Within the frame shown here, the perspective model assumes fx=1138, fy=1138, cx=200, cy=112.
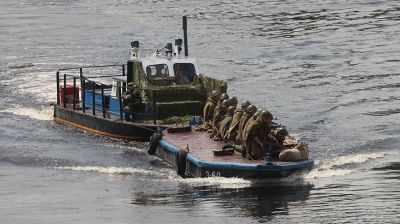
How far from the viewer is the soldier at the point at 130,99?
123 ft

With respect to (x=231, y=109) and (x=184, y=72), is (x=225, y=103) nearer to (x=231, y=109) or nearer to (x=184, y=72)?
(x=231, y=109)

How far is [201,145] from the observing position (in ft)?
106

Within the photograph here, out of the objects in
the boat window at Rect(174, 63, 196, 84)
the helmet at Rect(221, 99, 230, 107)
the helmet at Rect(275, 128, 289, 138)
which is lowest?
the helmet at Rect(275, 128, 289, 138)

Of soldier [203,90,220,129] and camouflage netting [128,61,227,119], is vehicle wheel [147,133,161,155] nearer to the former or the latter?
soldier [203,90,220,129]

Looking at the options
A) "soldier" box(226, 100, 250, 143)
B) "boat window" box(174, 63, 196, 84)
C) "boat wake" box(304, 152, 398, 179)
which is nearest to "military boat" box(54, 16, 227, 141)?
"boat window" box(174, 63, 196, 84)

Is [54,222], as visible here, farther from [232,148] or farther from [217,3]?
[217,3]

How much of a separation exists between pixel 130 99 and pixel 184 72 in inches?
92.8

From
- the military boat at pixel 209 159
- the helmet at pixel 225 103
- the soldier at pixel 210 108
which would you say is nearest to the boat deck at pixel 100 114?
the military boat at pixel 209 159

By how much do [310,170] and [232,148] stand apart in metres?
2.27

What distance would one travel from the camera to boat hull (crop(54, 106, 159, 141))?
37.1 metres

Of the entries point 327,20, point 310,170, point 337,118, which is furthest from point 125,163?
point 327,20

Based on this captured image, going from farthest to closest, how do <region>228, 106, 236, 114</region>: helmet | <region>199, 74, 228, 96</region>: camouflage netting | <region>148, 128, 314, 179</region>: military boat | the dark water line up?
1. <region>199, 74, 228, 96</region>: camouflage netting
2. <region>228, 106, 236, 114</region>: helmet
3. <region>148, 128, 314, 179</region>: military boat
4. the dark water

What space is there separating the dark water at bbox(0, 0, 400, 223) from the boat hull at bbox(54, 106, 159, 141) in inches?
13.9

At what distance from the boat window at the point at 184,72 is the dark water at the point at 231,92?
2.99 m
